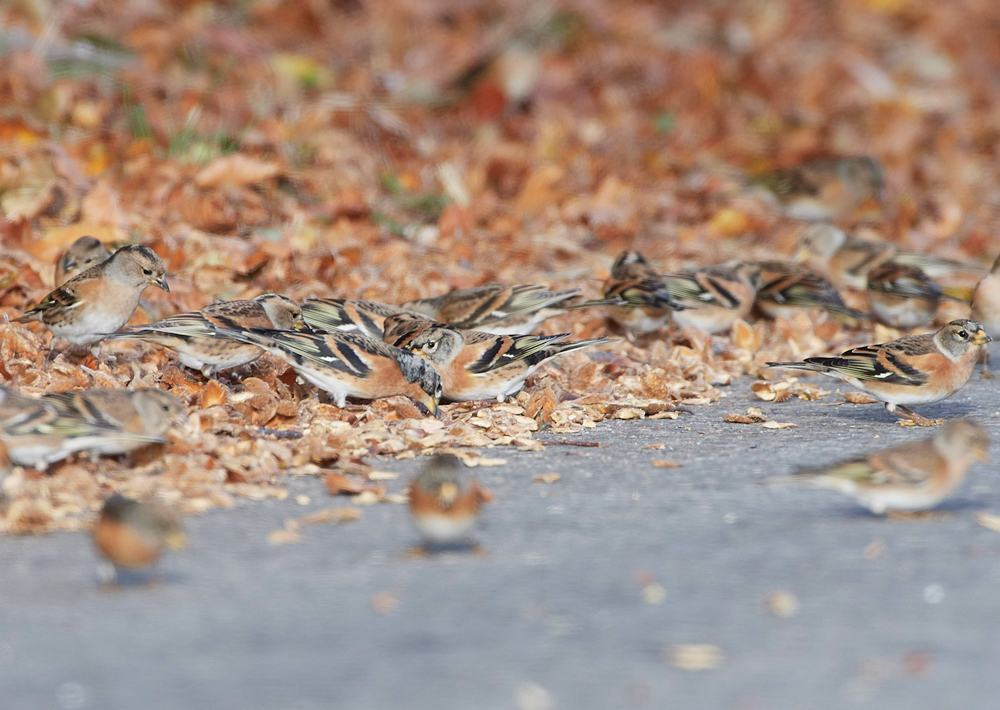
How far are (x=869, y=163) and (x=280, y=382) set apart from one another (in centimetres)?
851

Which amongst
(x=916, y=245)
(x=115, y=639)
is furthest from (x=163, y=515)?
(x=916, y=245)

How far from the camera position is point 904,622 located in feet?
11.3

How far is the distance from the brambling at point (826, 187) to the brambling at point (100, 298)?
7.85 m

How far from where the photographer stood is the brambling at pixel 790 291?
8.70 meters

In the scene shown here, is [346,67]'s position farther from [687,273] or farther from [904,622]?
[904,622]

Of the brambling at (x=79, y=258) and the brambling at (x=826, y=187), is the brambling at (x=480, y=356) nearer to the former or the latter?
the brambling at (x=79, y=258)

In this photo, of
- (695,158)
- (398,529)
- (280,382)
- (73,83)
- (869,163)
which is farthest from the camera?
(695,158)

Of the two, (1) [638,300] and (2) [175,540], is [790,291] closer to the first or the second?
(1) [638,300]

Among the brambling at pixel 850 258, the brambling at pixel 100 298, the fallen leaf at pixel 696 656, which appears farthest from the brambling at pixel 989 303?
the brambling at pixel 100 298

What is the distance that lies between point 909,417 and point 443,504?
11.4 feet

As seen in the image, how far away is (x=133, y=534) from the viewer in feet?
11.9

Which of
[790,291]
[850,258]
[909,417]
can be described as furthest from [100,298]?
[850,258]

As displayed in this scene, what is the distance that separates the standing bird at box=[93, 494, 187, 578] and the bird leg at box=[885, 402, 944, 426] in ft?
13.7

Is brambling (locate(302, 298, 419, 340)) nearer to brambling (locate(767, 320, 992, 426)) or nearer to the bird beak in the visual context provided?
brambling (locate(767, 320, 992, 426))
